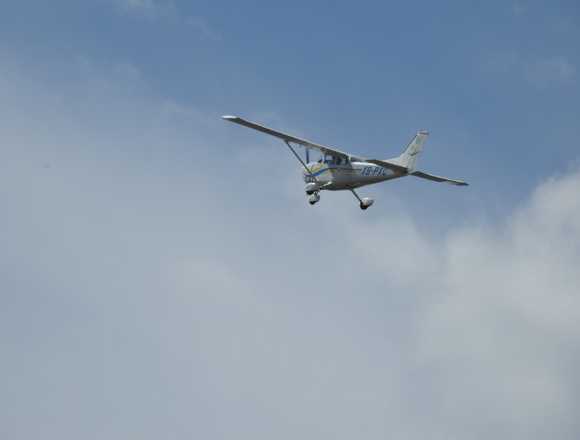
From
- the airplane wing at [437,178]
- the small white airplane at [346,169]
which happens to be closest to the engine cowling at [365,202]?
the small white airplane at [346,169]

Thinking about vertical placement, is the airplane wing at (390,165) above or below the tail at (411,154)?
below

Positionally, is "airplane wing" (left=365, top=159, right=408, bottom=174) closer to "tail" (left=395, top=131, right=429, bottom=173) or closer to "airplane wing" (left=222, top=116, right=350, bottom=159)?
"tail" (left=395, top=131, right=429, bottom=173)

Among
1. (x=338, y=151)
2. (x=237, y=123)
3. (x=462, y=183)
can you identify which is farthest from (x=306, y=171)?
(x=462, y=183)

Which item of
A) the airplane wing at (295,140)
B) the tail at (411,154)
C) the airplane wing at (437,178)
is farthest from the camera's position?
the airplane wing at (437,178)

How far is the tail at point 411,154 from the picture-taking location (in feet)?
172

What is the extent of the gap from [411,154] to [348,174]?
3490 millimetres

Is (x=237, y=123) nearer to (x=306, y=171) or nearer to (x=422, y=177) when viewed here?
(x=306, y=171)

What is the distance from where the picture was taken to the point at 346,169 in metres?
53.3

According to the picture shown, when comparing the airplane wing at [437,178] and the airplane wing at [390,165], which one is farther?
the airplane wing at [437,178]

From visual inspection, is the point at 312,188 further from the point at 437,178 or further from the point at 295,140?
the point at 437,178

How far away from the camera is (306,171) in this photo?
55156 mm

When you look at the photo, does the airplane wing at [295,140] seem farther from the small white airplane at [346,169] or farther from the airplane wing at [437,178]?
the airplane wing at [437,178]

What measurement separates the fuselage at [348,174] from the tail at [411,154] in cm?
67

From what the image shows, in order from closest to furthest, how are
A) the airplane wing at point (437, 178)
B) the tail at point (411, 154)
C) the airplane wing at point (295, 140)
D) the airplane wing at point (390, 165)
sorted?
the airplane wing at point (390, 165), the airplane wing at point (295, 140), the tail at point (411, 154), the airplane wing at point (437, 178)
